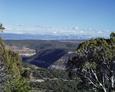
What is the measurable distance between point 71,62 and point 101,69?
10.9ft

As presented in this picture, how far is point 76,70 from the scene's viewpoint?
38.8 metres

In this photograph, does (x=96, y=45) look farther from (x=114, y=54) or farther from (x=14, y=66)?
(x=14, y=66)

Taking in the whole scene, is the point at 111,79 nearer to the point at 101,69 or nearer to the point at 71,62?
the point at 101,69

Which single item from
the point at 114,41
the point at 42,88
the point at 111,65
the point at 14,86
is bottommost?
the point at 42,88

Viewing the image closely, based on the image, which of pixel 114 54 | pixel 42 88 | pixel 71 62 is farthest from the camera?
pixel 42 88

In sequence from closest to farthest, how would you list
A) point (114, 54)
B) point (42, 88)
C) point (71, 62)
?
point (114, 54) → point (71, 62) → point (42, 88)

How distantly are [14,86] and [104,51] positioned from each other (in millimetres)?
10195

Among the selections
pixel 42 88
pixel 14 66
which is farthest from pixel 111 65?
pixel 42 88

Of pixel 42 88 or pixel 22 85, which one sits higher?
pixel 22 85

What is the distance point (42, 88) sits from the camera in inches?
4363

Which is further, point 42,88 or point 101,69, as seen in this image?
point 42,88

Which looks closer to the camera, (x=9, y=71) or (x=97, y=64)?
(x=9, y=71)

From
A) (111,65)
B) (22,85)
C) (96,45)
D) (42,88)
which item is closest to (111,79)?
(111,65)

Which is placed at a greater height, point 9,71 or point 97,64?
point 97,64
